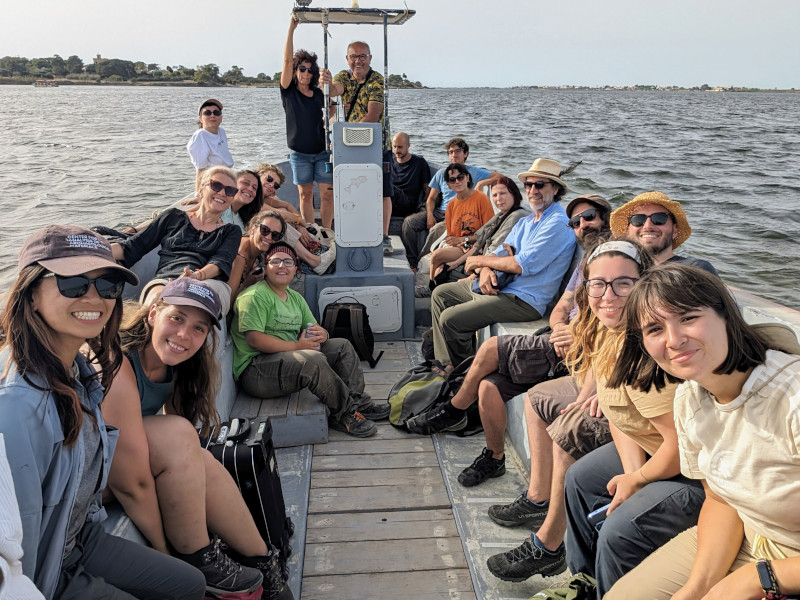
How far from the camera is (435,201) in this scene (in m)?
5.57

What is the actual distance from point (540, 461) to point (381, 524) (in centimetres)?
66

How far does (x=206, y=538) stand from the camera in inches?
74.5

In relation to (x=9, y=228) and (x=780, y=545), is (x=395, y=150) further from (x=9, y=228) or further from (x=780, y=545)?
(x=9, y=228)

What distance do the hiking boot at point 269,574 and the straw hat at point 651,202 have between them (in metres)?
1.77

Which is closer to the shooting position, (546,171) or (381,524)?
(381,524)

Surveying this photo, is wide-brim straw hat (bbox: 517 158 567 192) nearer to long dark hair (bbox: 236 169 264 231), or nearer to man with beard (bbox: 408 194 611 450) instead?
man with beard (bbox: 408 194 611 450)

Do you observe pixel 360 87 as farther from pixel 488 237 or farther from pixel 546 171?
pixel 546 171

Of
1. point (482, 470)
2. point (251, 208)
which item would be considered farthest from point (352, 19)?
point (482, 470)

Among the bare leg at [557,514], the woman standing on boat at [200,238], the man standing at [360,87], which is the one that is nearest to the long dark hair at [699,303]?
the bare leg at [557,514]

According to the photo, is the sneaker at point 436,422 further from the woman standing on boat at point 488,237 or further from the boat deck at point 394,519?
the woman standing on boat at point 488,237

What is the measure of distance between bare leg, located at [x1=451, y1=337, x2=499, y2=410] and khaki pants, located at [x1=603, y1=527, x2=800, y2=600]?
1.32 metres

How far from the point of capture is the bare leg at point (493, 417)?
281cm

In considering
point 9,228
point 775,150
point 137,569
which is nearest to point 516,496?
point 137,569

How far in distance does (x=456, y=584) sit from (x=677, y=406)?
104 cm
